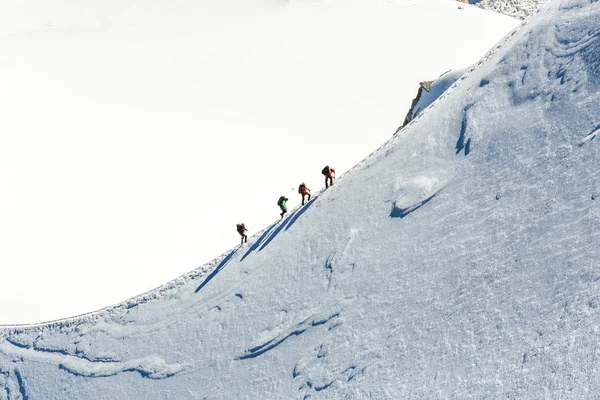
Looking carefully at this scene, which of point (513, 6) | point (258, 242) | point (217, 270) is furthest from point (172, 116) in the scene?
point (513, 6)

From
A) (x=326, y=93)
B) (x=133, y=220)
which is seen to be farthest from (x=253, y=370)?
(x=326, y=93)

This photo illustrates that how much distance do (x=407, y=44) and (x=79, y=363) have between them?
34.4 meters

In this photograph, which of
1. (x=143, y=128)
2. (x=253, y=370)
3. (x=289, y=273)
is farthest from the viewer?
(x=143, y=128)

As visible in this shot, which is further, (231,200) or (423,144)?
(231,200)

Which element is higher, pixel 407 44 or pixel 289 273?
pixel 407 44

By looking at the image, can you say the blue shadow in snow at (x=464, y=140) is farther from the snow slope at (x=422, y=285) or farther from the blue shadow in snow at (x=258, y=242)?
the blue shadow in snow at (x=258, y=242)

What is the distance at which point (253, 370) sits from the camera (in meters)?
25.1

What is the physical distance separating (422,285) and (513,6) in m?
41.6

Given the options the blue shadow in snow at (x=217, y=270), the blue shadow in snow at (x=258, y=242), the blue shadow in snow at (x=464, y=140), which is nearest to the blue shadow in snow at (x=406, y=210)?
the blue shadow in snow at (x=464, y=140)

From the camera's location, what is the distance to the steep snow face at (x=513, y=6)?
58.2 m

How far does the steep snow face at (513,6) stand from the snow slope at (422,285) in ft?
100

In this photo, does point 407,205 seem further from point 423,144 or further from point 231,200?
point 231,200

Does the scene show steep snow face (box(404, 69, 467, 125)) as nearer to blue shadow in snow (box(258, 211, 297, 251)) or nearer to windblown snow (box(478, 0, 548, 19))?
blue shadow in snow (box(258, 211, 297, 251))

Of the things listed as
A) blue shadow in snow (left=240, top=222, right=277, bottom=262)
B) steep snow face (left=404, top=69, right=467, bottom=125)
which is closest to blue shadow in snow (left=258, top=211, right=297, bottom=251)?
blue shadow in snow (left=240, top=222, right=277, bottom=262)
